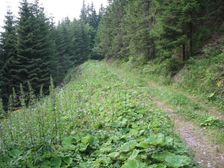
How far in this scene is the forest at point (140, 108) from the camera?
25.5ft

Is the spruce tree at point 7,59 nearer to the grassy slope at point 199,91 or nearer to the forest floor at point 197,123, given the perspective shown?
the grassy slope at point 199,91

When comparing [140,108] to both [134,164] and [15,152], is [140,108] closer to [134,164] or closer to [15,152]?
[134,164]

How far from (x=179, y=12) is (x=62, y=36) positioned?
39607 millimetres

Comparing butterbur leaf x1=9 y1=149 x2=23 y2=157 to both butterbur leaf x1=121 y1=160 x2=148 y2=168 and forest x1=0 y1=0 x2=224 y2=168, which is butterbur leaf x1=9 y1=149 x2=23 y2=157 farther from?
butterbur leaf x1=121 y1=160 x2=148 y2=168

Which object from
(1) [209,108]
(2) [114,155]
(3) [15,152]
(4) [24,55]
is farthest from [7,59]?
(2) [114,155]

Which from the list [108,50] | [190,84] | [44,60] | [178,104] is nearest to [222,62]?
[190,84]

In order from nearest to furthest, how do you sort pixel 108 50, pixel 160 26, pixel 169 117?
pixel 169 117 < pixel 160 26 < pixel 108 50

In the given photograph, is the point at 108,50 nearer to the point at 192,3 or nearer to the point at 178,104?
the point at 192,3

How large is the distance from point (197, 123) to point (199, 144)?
7.08ft

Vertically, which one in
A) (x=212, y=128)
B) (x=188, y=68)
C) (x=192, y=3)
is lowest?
(x=212, y=128)

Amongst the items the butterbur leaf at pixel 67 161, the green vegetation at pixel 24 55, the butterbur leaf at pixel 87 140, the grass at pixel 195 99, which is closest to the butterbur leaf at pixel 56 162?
the butterbur leaf at pixel 67 161

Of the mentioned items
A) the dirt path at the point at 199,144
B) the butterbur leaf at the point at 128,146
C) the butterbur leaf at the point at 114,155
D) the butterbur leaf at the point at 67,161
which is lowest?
the dirt path at the point at 199,144

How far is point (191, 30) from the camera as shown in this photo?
62.9 feet

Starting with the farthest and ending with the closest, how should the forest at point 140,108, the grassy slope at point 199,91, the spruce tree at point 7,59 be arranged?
1. the spruce tree at point 7,59
2. the grassy slope at point 199,91
3. the forest at point 140,108
